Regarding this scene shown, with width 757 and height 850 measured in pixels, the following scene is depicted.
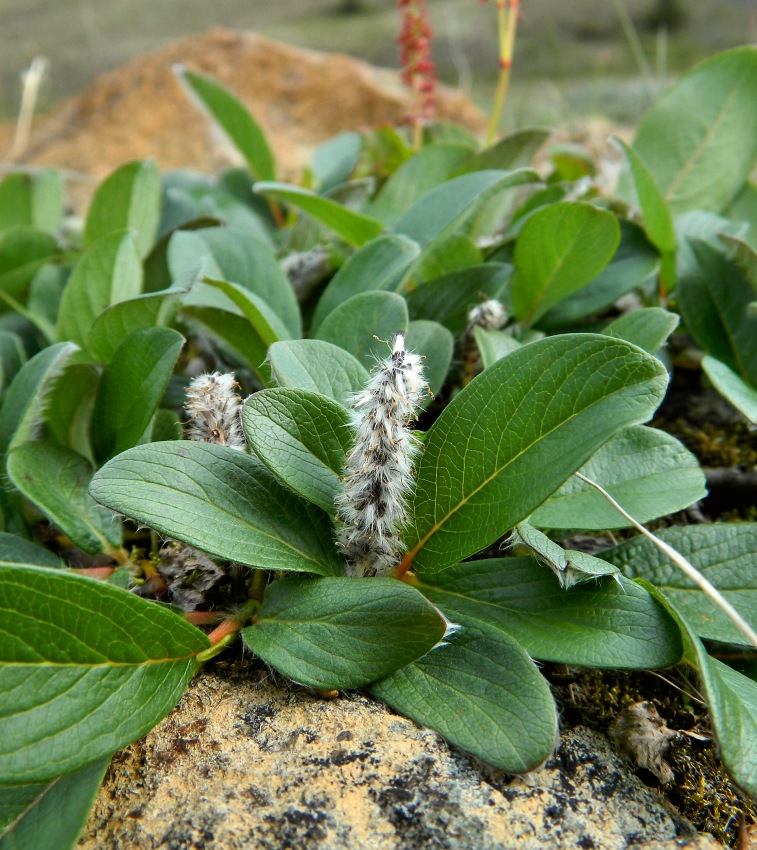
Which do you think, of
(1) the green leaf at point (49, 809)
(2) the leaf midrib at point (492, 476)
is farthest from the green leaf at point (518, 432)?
(1) the green leaf at point (49, 809)

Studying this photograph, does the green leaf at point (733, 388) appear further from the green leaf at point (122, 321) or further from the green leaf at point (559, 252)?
the green leaf at point (122, 321)

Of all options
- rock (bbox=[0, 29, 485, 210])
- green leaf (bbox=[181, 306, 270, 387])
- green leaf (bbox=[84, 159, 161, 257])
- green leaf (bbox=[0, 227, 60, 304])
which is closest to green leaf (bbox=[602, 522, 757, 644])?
green leaf (bbox=[181, 306, 270, 387])

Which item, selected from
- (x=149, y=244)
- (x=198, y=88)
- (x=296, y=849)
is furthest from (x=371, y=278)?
(x=198, y=88)

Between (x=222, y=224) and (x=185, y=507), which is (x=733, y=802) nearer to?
(x=185, y=507)

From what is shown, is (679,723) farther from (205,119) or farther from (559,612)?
(205,119)

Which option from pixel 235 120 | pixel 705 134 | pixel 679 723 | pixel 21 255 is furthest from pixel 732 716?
pixel 235 120
